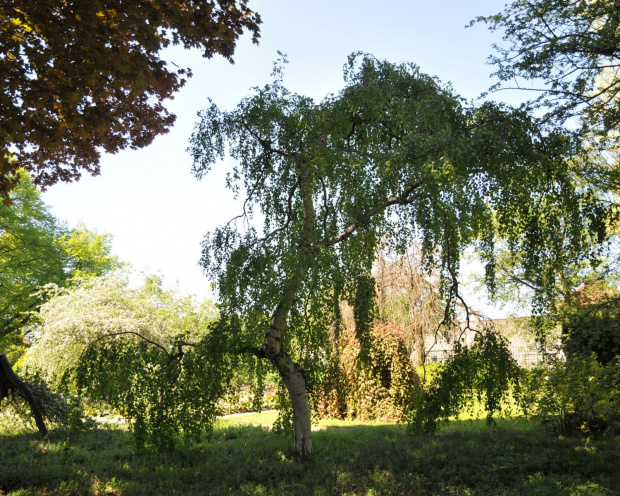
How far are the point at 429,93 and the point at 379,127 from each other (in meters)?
0.85

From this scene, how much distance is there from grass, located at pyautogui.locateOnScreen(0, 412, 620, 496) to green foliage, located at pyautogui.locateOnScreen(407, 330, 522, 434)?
2.88 feet

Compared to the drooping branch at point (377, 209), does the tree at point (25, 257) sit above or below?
above

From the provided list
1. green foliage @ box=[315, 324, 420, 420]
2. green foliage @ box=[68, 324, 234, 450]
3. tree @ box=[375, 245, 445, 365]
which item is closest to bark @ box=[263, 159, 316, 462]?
green foliage @ box=[68, 324, 234, 450]

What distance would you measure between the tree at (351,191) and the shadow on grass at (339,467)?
3.12 ft

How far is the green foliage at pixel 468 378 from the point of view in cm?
602

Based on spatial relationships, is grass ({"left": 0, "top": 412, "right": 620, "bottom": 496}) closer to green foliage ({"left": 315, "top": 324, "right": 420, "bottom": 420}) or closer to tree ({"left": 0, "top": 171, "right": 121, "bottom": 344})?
green foliage ({"left": 315, "top": 324, "right": 420, "bottom": 420})

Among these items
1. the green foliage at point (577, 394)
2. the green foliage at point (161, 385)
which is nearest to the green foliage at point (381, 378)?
the green foliage at point (577, 394)

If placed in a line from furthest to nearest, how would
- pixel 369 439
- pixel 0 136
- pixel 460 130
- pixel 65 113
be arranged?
1. pixel 369 439
2. pixel 460 130
3. pixel 65 113
4. pixel 0 136

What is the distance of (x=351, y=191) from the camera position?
5.66 m

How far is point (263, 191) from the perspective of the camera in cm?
695

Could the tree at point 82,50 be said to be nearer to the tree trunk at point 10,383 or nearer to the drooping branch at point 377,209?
the drooping branch at point 377,209

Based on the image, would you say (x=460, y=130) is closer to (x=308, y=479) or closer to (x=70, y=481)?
(x=308, y=479)

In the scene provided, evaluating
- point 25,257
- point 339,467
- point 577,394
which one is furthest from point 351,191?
point 25,257

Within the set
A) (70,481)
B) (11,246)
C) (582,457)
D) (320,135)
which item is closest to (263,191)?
(320,135)
